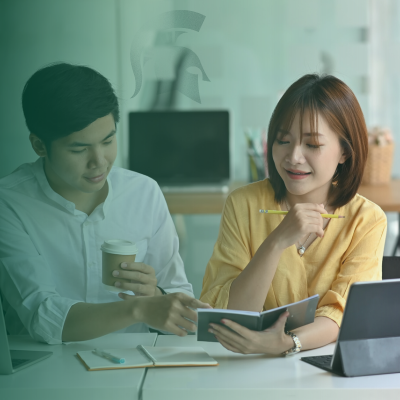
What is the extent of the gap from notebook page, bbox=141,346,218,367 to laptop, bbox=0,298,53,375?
25 centimetres

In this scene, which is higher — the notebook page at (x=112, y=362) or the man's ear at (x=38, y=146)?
the man's ear at (x=38, y=146)

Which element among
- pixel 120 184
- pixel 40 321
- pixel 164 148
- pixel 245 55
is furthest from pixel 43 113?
pixel 245 55

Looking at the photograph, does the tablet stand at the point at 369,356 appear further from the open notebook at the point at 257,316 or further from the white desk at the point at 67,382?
the white desk at the point at 67,382

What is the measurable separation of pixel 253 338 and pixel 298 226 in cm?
33

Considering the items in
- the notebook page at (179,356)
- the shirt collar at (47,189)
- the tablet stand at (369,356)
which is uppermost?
the shirt collar at (47,189)

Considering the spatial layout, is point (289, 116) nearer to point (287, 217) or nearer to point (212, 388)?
point (287, 217)

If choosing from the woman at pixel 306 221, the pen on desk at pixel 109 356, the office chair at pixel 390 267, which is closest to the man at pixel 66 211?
the pen on desk at pixel 109 356

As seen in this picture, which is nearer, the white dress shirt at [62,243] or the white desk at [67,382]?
the white desk at [67,382]

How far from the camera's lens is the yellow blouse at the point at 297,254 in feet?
4.84

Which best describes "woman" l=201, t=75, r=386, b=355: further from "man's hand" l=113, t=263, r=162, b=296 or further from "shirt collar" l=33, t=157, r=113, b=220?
"shirt collar" l=33, t=157, r=113, b=220

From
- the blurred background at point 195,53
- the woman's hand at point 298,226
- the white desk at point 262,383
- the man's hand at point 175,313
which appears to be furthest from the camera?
the blurred background at point 195,53

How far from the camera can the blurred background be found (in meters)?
1.51

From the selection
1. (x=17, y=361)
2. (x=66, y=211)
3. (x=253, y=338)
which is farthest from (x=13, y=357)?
(x=253, y=338)

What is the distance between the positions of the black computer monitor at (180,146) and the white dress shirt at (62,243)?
90 millimetres
